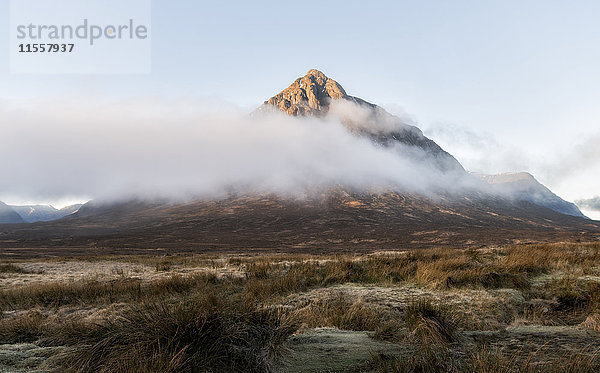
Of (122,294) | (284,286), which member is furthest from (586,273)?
(122,294)

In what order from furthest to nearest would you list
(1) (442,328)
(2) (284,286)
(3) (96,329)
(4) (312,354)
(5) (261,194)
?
1. (5) (261,194)
2. (2) (284,286)
3. (1) (442,328)
4. (3) (96,329)
5. (4) (312,354)

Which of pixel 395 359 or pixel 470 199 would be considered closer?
pixel 395 359

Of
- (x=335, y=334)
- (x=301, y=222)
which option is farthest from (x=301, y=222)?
(x=335, y=334)

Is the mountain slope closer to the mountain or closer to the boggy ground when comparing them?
the mountain

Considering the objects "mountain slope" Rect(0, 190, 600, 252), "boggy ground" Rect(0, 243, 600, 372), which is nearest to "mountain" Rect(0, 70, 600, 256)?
"mountain slope" Rect(0, 190, 600, 252)

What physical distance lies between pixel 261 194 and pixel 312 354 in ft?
476

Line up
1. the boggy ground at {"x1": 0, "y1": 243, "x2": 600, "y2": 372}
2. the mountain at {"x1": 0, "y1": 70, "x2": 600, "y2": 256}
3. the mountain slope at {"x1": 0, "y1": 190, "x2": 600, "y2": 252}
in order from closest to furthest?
1. the boggy ground at {"x1": 0, "y1": 243, "x2": 600, "y2": 372}
2. the mountain at {"x1": 0, "y1": 70, "x2": 600, "y2": 256}
3. the mountain slope at {"x1": 0, "y1": 190, "x2": 600, "y2": 252}

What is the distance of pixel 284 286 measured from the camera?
25.8 feet

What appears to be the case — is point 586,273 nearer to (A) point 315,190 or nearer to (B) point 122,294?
(B) point 122,294

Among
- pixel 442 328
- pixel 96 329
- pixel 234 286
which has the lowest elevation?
pixel 234 286

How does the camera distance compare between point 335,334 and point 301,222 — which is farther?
point 301,222

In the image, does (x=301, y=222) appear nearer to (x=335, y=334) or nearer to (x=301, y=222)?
(x=301, y=222)

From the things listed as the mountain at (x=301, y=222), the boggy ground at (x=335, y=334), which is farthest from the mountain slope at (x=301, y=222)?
the boggy ground at (x=335, y=334)

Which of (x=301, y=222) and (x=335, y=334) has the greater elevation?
(x=335, y=334)
